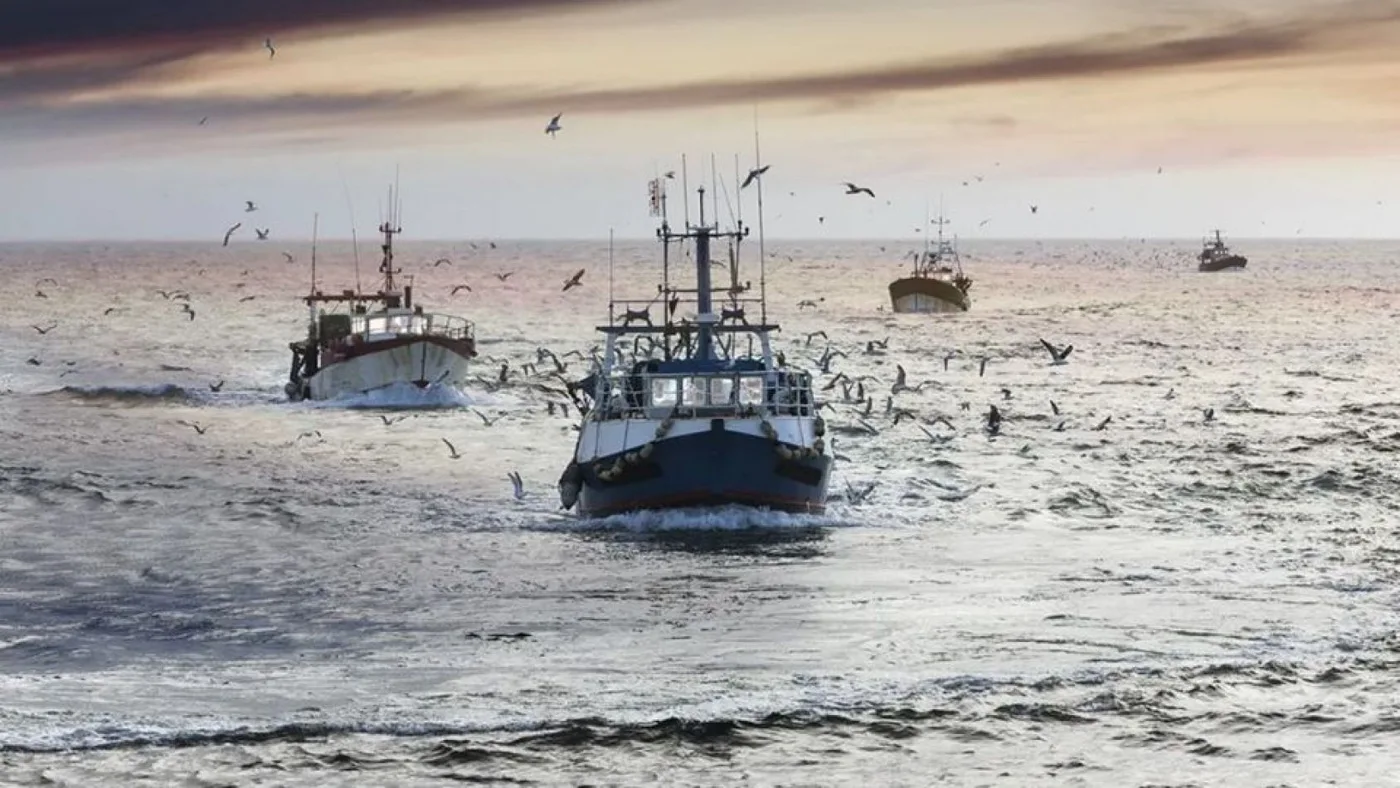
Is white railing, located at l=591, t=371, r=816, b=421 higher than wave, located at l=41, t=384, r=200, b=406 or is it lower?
higher

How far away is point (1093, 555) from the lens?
96.1 feet

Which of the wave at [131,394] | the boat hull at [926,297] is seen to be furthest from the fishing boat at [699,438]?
the boat hull at [926,297]

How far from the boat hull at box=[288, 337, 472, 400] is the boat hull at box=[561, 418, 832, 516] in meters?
26.8

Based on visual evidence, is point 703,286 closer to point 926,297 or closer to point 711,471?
point 711,471

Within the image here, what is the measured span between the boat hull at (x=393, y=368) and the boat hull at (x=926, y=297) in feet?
227

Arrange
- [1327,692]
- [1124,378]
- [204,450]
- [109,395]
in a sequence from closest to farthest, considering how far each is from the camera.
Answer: [1327,692] → [204,450] → [109,395] → [1124,378]

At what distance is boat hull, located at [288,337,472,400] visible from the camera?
58031mm

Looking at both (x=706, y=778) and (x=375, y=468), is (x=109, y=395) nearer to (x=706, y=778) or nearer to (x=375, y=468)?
(x=375, y=468)

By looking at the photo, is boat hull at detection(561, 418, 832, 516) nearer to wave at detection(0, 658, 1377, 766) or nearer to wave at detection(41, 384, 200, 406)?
wave at detection(0, 658, 1377, 766)

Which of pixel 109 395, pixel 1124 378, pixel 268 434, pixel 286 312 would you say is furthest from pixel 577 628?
pixel 286 312

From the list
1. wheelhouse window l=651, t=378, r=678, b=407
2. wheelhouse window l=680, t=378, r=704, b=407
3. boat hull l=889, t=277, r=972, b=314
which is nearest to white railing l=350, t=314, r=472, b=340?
wheelhouse window l=651, t=378, r=678, b=407

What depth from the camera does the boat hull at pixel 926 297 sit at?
408 feet

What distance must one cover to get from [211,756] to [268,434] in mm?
34236

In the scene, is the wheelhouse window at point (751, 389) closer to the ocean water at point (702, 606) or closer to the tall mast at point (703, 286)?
the tall mast at point (703, 286)
